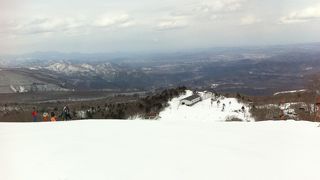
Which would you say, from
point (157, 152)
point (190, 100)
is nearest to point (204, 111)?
point (190, 100)

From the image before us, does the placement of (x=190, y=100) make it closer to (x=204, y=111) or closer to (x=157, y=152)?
(x=204, y=111)

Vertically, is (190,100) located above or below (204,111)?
above

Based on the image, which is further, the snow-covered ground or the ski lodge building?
the ski lodge building

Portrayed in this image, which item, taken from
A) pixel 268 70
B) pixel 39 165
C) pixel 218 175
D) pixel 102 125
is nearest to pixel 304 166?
pixel 218 175

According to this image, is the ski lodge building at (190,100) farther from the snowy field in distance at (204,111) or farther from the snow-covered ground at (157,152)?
the snow-covered ground at (157,152)

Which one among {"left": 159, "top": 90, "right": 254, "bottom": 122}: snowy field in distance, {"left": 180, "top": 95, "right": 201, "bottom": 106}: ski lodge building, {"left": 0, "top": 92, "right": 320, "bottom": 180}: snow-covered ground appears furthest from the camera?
{"left": 180, "top": 95, "right": 201, "bottom": 106}: ski lodge building

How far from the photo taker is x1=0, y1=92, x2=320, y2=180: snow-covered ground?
708 centimetres

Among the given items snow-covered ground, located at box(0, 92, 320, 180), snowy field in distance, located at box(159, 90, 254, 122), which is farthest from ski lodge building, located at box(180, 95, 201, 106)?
snow-covered ground, located at box(0, 92, 320, 180)

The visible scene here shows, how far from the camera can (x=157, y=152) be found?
8273 millimetres

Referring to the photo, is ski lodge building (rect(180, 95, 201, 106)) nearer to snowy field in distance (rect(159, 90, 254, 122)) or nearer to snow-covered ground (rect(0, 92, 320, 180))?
snowy field in distance (rect(159, 90, 254, 122))

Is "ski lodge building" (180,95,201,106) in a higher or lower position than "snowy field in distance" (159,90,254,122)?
higher

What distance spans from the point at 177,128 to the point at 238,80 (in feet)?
546

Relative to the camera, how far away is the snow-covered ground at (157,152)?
7078 millimetres

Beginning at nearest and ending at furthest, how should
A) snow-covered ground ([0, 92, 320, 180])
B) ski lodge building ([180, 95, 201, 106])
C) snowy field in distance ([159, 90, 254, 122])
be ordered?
snow-covered ground ([0, 92, 320, 180])
snowy field in distance ([159, 90, 254, 122])
ski lodge building ([180, 95, 201, 106])
